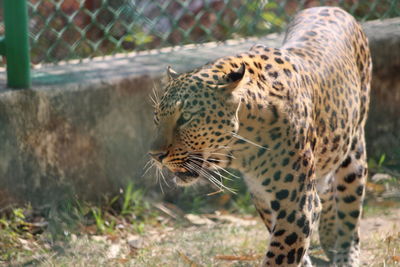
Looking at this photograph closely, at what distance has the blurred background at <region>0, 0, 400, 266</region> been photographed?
19.2 ft

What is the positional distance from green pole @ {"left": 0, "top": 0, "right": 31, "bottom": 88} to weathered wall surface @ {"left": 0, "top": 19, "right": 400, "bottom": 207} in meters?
0.12

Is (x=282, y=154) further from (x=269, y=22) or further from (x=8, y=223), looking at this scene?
(x=269, y=22)

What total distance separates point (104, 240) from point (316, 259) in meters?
1.59

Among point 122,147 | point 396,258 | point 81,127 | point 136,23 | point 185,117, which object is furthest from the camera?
point 136,23

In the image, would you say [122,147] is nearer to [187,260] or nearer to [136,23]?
[136,23]

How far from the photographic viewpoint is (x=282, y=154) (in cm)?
445

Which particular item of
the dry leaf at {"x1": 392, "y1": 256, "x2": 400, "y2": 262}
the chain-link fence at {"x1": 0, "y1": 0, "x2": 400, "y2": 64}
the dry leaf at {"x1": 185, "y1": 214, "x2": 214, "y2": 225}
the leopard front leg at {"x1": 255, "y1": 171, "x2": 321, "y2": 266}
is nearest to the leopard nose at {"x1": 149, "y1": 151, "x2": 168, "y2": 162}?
the leopard front leg at {"x1": 255, "y1": 171, "x2": 321, "y2": 266}

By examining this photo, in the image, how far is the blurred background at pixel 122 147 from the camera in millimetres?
5855

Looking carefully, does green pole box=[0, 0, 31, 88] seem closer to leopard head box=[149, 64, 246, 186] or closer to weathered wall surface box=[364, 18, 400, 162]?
leopard head box=[149, 64, 246, 186]

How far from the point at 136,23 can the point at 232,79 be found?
2958mm

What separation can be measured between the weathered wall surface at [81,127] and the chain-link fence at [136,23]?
19cm

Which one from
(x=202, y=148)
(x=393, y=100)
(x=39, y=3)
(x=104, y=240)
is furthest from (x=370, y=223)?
(x=39, y=3)

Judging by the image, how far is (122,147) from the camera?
21.4 feet

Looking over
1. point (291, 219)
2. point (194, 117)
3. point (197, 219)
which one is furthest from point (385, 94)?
point (194, 117)
